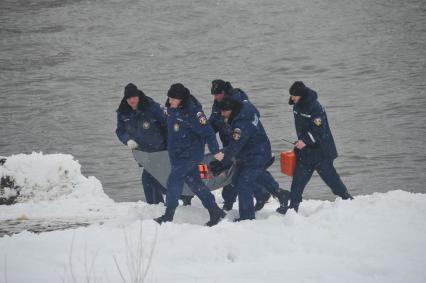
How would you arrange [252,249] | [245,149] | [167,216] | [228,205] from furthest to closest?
[228,205] → [167,216] → [245,149] → [252,249]

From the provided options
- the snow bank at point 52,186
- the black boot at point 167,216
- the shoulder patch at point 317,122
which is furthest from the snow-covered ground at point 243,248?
the snow bank at point 52,186

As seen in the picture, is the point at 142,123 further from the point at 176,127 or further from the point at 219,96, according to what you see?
the point at 219,96

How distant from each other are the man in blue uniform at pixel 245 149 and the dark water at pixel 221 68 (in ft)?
17.8

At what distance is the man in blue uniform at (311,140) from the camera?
31.5ft

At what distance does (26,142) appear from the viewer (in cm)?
2062

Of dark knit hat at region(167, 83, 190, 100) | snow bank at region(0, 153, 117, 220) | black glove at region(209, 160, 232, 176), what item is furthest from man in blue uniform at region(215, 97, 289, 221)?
snow bank at region(0, 153, 117, 220)

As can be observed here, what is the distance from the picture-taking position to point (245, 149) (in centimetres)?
947

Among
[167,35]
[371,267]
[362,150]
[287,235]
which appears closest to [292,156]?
[287,235]

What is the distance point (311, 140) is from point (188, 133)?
151 centimetres

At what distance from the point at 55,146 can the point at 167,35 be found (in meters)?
15.2

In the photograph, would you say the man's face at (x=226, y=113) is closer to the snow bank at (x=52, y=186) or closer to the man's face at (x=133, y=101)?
the man's face at (x=133, y=101)

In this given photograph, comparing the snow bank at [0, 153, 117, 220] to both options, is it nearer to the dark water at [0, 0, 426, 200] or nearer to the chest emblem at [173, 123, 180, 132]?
the dark water at [0, 0, 426, 200]

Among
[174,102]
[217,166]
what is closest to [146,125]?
[174,102]

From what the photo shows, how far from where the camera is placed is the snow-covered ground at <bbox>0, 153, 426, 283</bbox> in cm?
746
